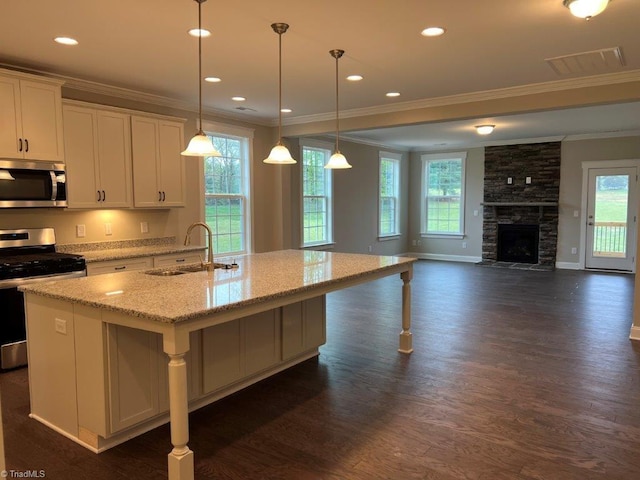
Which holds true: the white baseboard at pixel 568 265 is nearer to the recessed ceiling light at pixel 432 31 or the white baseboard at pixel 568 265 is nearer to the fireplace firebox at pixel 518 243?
the fireplace firebox at pixel 518 243

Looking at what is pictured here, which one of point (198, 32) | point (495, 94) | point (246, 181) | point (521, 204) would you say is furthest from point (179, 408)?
point (521, 204)

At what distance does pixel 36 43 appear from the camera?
3484 millimetres

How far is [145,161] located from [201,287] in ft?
8.95

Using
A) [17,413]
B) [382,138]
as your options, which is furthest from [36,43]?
[382,138]

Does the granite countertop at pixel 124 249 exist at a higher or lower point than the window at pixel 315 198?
lower

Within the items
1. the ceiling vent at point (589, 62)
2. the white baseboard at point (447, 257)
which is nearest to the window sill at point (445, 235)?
the white baseboard at point (447, 257)

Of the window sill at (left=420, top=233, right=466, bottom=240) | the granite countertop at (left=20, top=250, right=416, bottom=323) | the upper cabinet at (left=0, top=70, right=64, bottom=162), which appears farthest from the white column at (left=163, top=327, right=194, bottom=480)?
the window sill at (left=420, top=233, right=466, bottom=240)

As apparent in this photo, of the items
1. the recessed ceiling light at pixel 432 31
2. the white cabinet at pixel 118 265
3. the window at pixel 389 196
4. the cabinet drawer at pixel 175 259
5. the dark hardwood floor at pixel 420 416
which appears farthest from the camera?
the window at pixel 389 196

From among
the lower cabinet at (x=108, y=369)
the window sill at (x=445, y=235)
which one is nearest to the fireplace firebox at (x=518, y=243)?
the window sill at (x=445, y=235)

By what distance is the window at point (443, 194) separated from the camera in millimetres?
10312

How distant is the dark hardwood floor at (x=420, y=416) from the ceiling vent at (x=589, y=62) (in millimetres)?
2459

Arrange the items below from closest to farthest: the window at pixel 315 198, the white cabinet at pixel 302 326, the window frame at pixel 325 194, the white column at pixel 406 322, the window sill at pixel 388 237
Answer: the white cabinet at pixel 302 326 → the white column at pixel 406 322 → the window frame at pixel 325 194 → the window at pixel 315 198 → the window sill at pixel 388 237

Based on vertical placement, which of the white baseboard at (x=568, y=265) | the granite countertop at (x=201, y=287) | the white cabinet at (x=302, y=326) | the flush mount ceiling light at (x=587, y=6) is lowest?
the white baseboard at (x=568, y=265)

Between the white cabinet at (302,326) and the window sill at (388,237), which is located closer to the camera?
the white cabinet at (302,326)
